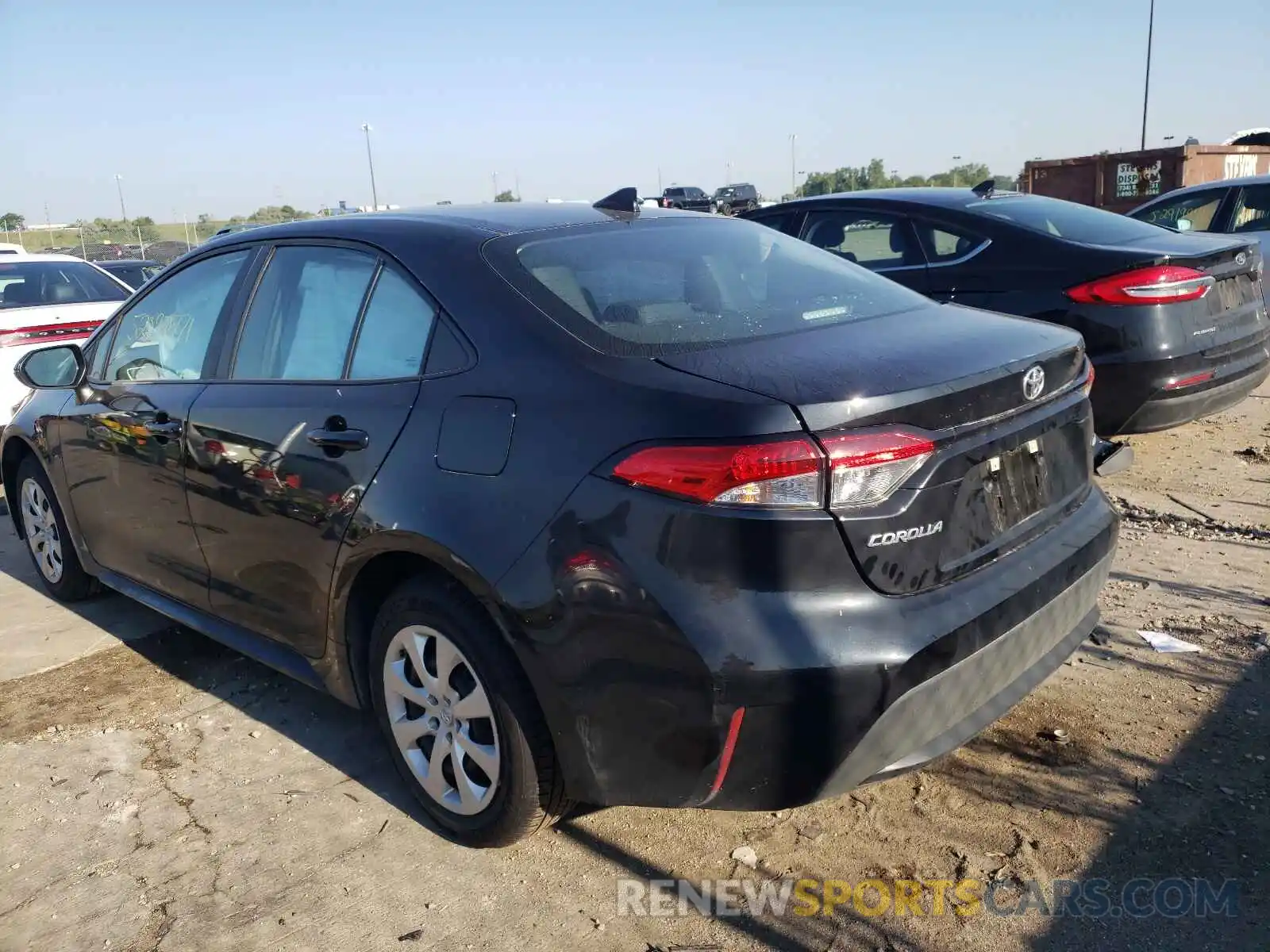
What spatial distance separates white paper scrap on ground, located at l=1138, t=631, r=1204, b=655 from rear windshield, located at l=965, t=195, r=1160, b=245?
2.49 meters

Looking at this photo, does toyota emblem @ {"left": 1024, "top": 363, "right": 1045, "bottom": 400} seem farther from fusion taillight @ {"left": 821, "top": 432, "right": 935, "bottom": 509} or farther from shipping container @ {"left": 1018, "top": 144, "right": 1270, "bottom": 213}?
shipping container @ {"left": 1018, "top": 144, "right": 1270, "bottom": 213}

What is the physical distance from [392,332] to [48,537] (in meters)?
3.02

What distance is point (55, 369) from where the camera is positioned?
4.54m

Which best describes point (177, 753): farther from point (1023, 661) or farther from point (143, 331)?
point (1023, 661)

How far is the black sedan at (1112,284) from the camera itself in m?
5.32

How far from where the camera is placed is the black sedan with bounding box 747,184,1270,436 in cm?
532

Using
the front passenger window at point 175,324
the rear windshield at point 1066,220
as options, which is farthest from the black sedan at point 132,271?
the rear windshield at point 1066,220

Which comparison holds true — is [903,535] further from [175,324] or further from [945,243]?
[945,243]

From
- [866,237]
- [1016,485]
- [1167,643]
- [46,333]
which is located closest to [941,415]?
[1016,485]

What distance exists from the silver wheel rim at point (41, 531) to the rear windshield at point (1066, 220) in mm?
5093

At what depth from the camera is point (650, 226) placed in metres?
3.43

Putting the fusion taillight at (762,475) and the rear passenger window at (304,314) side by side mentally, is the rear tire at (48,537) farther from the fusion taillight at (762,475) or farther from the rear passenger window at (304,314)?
the fusion taillight at (762,475)

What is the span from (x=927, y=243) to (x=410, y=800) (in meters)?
4.40

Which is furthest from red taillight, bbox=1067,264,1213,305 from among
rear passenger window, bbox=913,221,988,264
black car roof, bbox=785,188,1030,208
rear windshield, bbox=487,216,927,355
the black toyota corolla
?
the black toyota corolla
